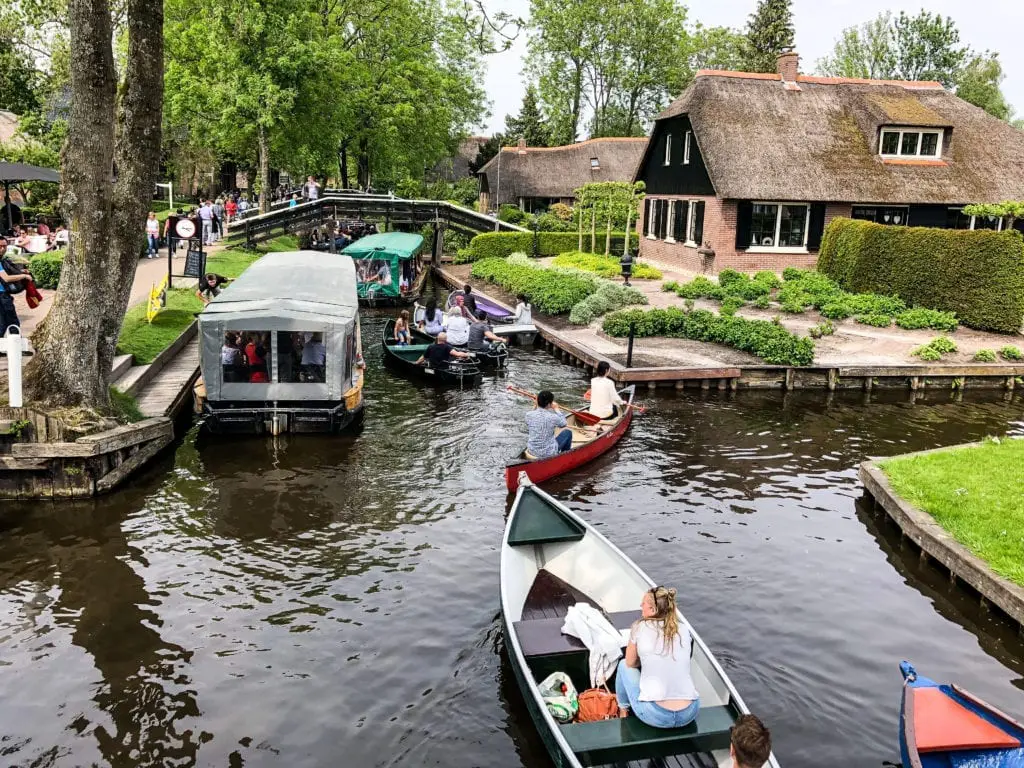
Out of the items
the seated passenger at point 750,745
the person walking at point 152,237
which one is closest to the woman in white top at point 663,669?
the seated passenger at point 750,745

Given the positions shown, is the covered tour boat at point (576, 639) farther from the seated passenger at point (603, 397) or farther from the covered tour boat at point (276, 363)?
the covered tour boat at point (276, 363)

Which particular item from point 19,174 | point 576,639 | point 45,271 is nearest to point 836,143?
point 45,271

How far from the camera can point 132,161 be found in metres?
14.2

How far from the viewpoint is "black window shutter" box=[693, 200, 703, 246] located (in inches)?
1388

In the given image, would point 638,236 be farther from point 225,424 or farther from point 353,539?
point 353,539

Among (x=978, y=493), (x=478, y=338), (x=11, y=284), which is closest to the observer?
(x=978, y=493)

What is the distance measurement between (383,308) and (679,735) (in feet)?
87.1

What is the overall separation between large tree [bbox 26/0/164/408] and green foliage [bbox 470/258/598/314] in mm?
15802

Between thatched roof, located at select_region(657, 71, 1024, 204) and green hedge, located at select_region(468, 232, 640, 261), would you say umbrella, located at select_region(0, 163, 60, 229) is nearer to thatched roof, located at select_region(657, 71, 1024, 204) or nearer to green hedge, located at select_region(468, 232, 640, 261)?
green hedge, located at select_region(468, 232, 640, 261)

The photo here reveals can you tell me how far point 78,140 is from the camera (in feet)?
43.5

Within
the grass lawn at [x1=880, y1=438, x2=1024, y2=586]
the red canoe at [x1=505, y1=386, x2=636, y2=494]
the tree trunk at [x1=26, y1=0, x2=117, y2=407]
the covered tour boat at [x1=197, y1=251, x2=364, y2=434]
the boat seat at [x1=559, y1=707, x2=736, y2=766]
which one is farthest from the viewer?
the covered tour boat at [x1=197, y1=251, x2=364, y2=434]

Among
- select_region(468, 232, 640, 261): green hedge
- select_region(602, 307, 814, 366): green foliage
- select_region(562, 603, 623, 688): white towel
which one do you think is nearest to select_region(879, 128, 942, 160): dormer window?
select_region(468, 232, 640, 261): green hedge

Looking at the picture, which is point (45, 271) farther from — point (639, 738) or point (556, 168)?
point (556, 168)

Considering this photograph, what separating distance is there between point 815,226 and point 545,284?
12034mm
